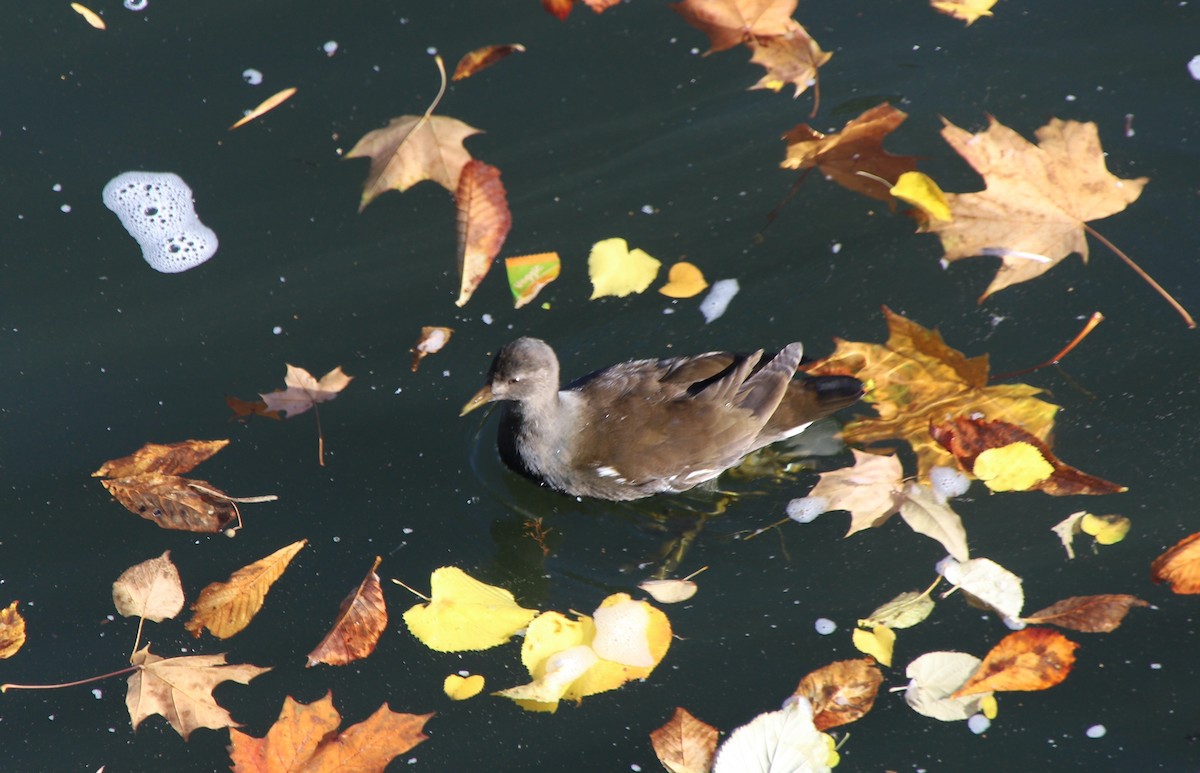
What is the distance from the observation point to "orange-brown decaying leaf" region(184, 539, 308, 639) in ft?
12.7

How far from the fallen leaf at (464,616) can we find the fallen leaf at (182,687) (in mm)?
572

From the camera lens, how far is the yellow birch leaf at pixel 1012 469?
3936 mm

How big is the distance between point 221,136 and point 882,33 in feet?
10.1

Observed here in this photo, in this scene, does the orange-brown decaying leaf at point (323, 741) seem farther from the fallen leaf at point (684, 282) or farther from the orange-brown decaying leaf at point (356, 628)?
the fallen leaf at point (684, 282)

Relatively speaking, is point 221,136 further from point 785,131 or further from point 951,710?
point 951,710

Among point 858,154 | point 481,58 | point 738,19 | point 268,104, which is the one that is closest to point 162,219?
point 268,104

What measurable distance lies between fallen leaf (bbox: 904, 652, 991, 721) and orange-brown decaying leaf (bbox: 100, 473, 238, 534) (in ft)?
8.18

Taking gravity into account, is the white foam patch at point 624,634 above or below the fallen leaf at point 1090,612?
below

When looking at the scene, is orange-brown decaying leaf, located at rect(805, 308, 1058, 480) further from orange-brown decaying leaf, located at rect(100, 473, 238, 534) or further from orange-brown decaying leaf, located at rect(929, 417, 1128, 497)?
orange-brown decaying leaf, located at rect(100, 473, 238, 534)

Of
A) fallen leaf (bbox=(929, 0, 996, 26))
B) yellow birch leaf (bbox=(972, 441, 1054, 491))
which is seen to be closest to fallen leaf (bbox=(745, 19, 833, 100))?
fallen leaf (bbox=(929, 0, 996, 26))

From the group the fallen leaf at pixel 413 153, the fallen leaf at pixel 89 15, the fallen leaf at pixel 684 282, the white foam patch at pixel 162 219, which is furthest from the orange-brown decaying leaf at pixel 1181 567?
the fallen leaf at pixel 89 15

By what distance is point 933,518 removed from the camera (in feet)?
12.7

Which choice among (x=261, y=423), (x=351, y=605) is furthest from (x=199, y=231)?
(x=351, y=605)

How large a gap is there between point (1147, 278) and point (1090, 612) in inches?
59.2
